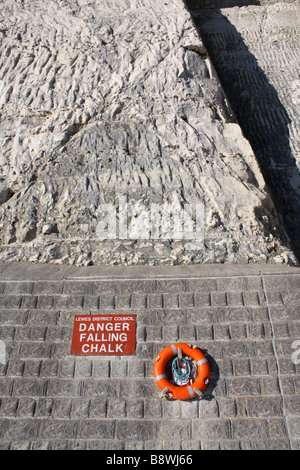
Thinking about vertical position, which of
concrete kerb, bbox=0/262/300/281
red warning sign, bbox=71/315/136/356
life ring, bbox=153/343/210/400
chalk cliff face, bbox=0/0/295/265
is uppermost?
chalk cliff face, bbox=0/0/295/265

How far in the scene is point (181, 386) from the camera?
2.50m

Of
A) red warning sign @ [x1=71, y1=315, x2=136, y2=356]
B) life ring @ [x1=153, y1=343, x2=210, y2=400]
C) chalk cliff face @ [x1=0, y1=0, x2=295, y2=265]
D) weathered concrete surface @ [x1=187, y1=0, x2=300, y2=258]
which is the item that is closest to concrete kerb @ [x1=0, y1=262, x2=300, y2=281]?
chalk cliff face @ [x1=0, y1=0, x2=295, y2=265]

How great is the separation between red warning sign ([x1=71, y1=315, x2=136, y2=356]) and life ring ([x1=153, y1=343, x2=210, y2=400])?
22cm

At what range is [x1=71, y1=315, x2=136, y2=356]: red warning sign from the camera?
263 centimetres

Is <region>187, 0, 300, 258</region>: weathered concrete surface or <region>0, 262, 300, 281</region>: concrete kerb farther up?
<region>187, 0, 300, 258</region>: weathered concrete surface

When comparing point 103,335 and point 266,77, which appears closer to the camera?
point 103,335

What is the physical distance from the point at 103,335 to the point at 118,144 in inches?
78.5

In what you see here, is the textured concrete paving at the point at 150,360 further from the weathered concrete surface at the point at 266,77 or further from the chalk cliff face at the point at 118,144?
the weathered concrete surface at the point at 266,77

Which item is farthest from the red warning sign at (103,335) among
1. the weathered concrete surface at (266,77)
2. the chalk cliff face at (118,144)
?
the weathered concrete surface at (266,77)

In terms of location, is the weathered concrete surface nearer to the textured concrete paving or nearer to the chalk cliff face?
the chalk cliff face

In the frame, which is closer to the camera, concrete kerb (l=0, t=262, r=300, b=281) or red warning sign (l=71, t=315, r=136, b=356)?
red warning sign (l=71, t=315, r=136, b=356)

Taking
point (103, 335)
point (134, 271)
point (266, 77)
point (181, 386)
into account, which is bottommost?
point (181, 386)

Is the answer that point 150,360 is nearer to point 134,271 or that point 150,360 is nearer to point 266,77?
point 134,271

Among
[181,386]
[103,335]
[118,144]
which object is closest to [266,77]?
[118,144]
